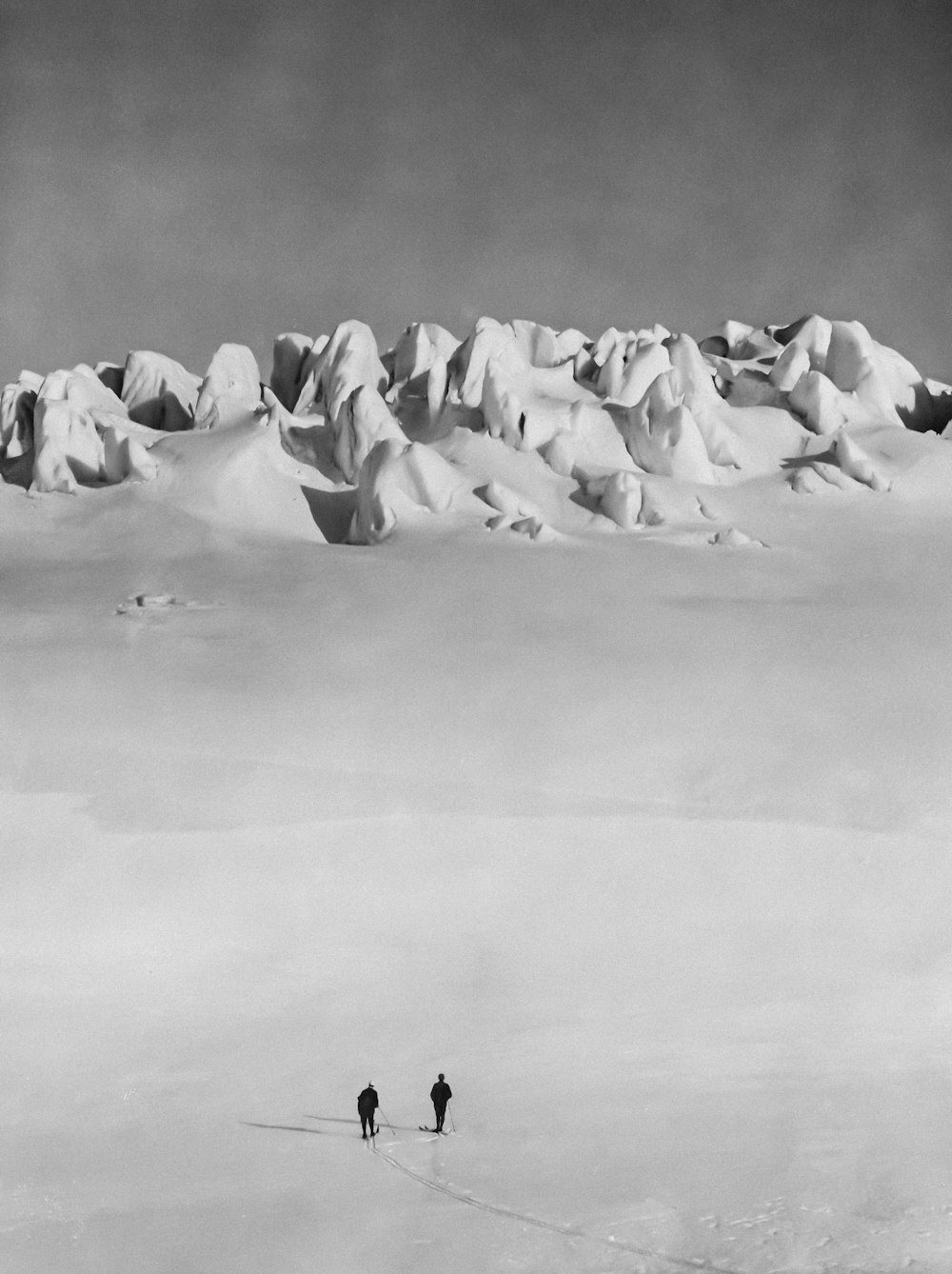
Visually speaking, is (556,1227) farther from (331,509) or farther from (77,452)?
(77,452)

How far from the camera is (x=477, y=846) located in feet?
59.0

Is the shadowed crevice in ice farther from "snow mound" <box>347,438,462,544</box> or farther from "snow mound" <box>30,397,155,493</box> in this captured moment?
"snow mound" <box>30,397,155,493</box>

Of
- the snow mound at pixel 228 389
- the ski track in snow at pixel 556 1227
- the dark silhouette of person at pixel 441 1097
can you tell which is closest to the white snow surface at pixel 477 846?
the ski track in snow at pixel 556 1227

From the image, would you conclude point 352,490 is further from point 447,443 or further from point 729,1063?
point 729,1063

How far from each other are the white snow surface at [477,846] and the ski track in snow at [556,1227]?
0.04 m

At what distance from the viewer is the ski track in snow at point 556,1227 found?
35.2 ft

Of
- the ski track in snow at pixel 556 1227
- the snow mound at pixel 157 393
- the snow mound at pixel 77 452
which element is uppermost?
the snow mound at pixel 157 393

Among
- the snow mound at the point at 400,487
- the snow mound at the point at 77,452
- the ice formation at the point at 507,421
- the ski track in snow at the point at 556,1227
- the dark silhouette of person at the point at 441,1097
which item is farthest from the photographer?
the snow mound at the point at 77,452

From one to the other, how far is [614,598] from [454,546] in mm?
3496

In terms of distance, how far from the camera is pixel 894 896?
17359 mm

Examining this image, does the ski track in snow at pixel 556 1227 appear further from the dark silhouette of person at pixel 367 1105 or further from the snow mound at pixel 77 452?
the snow mound at pixel 77 452

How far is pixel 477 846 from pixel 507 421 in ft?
44.2

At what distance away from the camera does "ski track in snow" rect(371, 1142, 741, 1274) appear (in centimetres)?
1073

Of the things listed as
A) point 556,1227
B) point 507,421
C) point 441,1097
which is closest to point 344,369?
point 507,421
